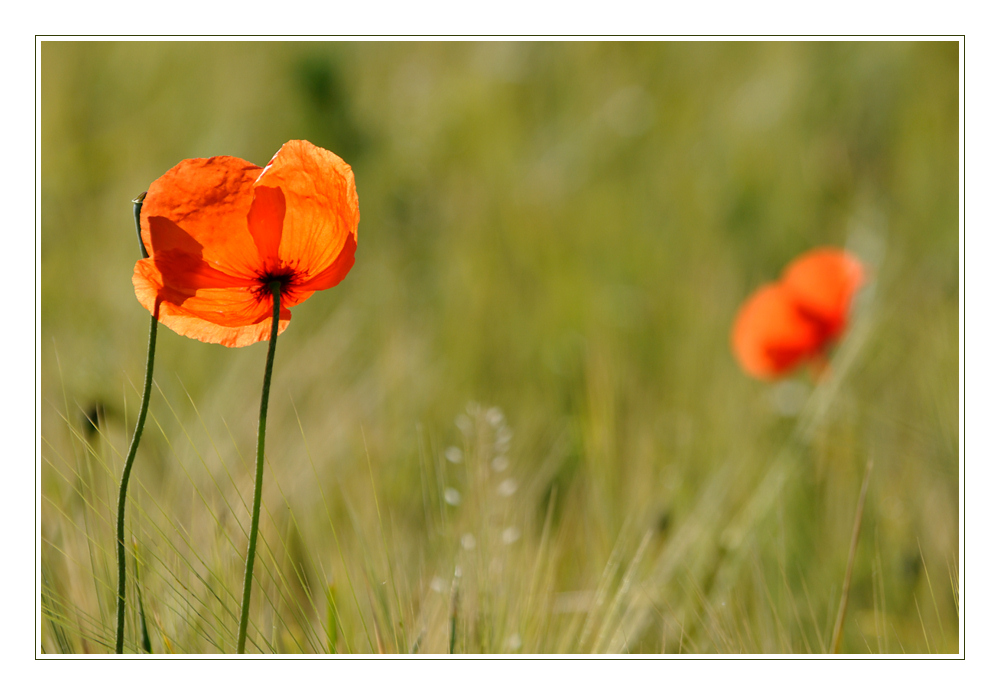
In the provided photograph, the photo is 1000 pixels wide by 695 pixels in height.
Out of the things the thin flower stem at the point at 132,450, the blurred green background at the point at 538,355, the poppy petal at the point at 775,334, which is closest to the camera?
the thin flower stem at the point at 132,450

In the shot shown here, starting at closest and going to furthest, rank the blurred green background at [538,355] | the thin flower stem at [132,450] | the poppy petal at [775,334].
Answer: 1. the thin flower stem at [132,450]
2. the blurred green background at [538,355]
3. the poppy petal at [775,334]

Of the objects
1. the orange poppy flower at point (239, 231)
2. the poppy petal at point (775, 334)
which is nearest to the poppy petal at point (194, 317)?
the orange poppy flower at point (239, 231)

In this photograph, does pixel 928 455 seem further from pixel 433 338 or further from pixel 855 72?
pixel 855 72

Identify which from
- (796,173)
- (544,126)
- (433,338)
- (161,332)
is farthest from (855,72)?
(161,332)

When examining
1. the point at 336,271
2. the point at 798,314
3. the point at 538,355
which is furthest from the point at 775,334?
the point at 336,271

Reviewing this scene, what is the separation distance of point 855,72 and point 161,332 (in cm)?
136

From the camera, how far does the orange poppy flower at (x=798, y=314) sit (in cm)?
73

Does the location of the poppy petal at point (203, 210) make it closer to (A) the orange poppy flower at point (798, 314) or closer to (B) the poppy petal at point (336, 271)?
(B) the poppy petal at point (336, 271)

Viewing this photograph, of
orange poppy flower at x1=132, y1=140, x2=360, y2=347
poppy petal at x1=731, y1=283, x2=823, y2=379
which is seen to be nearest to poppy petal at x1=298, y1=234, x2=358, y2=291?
orange poppy flower at x1=132, y1=140, x2=360, y2=347

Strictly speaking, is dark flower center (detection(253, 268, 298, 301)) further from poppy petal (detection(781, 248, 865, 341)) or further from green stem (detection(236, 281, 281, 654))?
poppy petal (detection(781, 248, 865, 341))

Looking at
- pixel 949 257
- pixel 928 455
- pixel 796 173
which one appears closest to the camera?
pixel 928 455

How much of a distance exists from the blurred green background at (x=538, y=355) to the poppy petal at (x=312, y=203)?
90 millimetres

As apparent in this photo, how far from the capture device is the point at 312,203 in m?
0.30

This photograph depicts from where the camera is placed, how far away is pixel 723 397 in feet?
2.93
